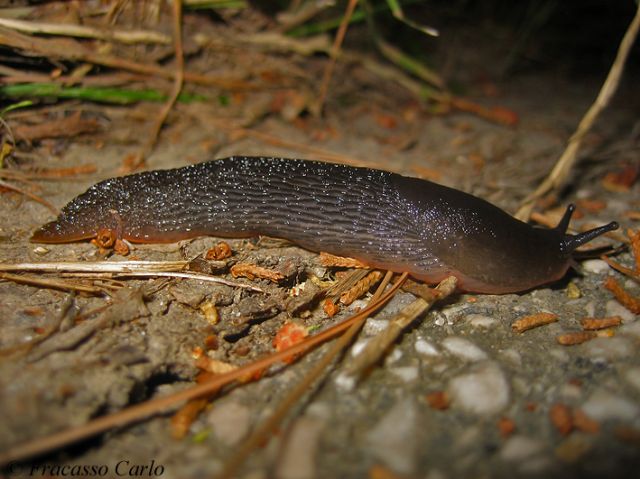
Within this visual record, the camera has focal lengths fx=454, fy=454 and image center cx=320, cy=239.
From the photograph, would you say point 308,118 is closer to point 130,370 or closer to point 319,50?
point 319,50

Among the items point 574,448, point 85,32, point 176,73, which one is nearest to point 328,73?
point 176,73

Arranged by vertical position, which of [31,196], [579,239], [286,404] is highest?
[579,239]

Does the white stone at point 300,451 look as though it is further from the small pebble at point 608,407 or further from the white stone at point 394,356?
the small pebble at point 608,407

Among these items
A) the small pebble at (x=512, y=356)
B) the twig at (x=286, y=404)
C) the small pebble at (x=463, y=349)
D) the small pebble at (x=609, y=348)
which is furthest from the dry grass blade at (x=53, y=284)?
the small pebble at (x=609, y=348)

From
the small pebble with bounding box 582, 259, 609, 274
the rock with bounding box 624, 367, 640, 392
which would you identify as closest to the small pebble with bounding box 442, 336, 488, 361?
the rock with bounding box 624, 367, 640, 392

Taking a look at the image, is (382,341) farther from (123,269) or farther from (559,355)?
(123,269)

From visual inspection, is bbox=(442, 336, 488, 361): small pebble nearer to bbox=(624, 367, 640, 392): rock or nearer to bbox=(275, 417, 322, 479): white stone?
bbox=(624, 367, 640, 392): rock
